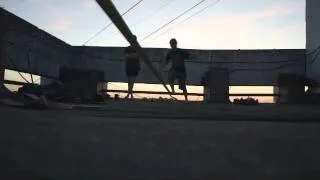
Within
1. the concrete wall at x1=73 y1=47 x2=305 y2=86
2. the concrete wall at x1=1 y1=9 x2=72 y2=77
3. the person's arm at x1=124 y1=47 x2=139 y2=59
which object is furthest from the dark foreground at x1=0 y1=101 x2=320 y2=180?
the concrete wall at x1=73 y1=47 x2=305 y2=86

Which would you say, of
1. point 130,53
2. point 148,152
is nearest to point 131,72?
point 130,53

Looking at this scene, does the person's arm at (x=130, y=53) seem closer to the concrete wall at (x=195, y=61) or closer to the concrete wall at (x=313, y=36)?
the concrete wall at (x=195, y=61)

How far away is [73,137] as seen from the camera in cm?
298

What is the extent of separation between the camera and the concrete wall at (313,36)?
15.9m

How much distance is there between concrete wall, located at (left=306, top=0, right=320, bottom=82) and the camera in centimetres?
1591

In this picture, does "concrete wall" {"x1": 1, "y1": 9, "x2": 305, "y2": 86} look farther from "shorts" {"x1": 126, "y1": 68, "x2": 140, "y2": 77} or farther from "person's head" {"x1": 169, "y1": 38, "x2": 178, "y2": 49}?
"person's head" {"x1": 169, "y1": 38, "x2": 178, "y2": 49}

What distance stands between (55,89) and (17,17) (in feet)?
19.5

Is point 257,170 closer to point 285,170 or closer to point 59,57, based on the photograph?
point 285,170

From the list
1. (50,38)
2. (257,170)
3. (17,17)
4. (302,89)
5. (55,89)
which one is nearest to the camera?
(257,170)

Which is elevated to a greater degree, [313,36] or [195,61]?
[313,36]

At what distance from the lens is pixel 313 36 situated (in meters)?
16.4

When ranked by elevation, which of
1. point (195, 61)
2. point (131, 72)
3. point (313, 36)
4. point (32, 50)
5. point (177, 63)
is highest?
point (313, 36)

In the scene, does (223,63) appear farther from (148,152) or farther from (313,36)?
(148,152)

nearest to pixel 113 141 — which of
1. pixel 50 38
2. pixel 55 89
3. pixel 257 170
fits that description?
pixel 257 170
